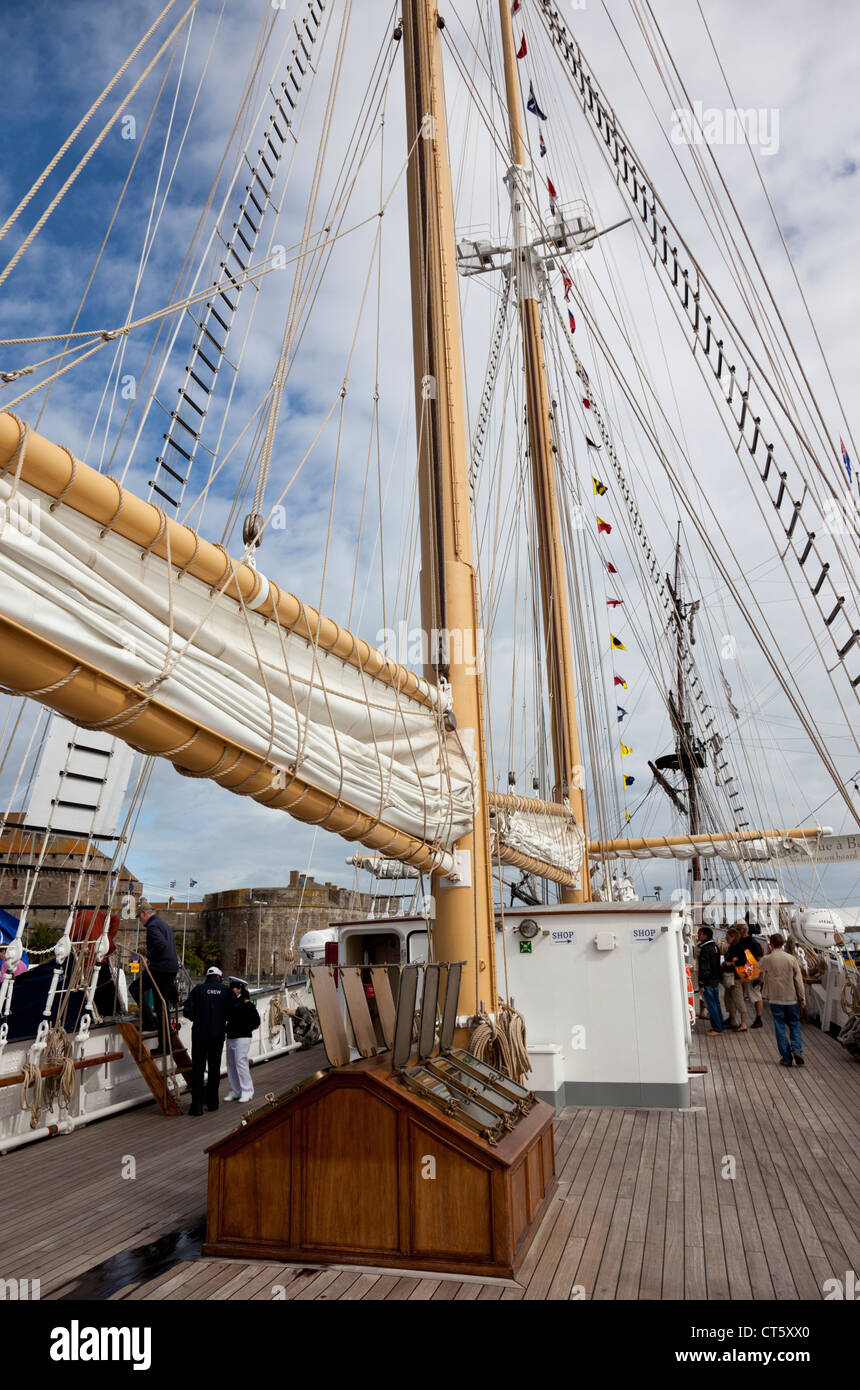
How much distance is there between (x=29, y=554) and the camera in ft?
9.34

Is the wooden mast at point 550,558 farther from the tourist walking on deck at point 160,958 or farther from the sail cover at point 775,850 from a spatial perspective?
the tourist walking on deck at point 160,958

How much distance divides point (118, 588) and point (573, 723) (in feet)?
35.3

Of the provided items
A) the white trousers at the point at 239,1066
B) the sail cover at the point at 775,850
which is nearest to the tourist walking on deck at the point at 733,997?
the sail cover at the point at 775,850

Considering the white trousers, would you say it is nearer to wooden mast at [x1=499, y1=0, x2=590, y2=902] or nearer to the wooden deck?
the wooden deck

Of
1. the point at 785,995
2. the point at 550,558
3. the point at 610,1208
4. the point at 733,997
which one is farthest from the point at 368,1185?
the point at 550,558

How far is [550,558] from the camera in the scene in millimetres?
13422

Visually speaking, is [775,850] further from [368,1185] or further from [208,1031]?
[368,1185]

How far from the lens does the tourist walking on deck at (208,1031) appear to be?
7879 mm

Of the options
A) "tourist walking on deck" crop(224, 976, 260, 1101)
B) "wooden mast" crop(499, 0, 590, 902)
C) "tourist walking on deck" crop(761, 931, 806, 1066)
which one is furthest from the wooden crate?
"wooden mast" crop(499, 0, 590, 902)

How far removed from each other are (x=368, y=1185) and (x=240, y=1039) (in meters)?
4.84

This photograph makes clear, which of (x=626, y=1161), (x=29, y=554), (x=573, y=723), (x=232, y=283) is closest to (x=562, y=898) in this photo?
(x=573, y=723)

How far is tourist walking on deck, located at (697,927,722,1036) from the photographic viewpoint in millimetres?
12000

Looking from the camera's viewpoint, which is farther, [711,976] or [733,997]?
[733,997]
